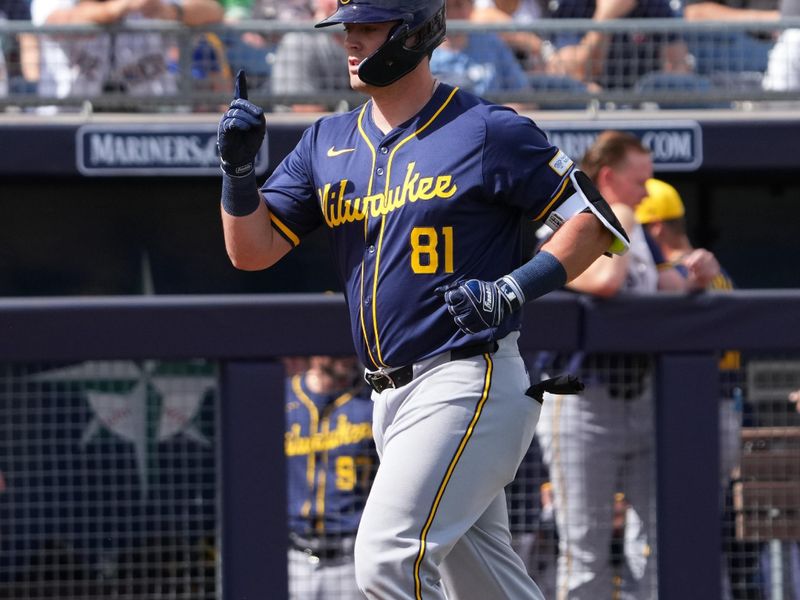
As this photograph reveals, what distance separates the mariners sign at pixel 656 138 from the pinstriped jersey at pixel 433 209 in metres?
3.05

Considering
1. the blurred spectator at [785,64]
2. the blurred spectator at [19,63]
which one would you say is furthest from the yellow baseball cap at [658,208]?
the blurred spectator at [19,63]

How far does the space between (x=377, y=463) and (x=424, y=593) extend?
41.5 inches

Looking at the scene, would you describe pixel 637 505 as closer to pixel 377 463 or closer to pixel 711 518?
pixel 711 518

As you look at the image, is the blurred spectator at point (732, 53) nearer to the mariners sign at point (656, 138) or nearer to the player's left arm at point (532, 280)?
the mariners sign at point (656, 138)

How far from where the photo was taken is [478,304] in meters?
2.71

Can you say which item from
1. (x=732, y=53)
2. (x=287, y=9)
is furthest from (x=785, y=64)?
(x=287, y=9)

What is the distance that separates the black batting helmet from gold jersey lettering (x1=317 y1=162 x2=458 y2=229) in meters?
0.22

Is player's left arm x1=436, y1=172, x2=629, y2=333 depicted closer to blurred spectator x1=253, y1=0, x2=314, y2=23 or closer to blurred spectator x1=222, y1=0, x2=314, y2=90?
blurred spectator x1=222, y1=0, x2=314, y2=90

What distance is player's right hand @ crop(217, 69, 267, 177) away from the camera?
9.39 ft

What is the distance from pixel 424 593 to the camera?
2.79 meters

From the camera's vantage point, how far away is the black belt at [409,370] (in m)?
2.91

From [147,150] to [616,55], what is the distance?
92.9 inches

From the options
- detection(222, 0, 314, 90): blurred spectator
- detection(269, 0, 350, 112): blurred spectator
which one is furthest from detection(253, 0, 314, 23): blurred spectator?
detection(269, 0, 350, 112): blurred spectator

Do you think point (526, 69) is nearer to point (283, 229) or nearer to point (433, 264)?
point (283, 229)
